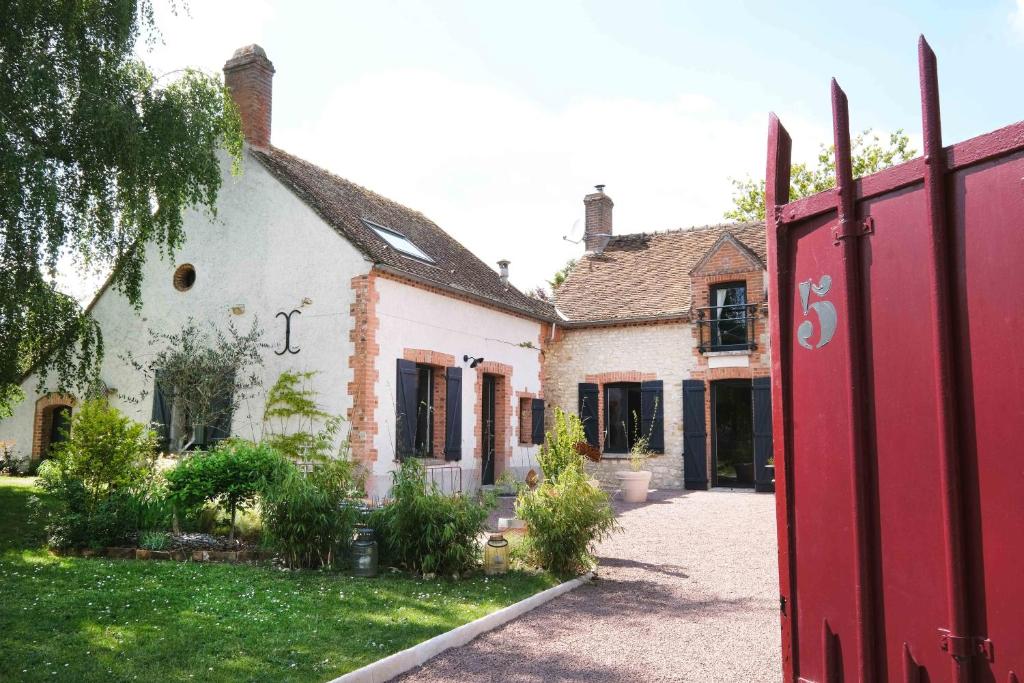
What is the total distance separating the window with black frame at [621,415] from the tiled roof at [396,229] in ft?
7.59

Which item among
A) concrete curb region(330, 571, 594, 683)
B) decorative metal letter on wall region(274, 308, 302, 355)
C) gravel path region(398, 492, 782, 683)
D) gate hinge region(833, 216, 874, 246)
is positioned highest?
decorative metal letter on wall region(274, 308, 302, 355)

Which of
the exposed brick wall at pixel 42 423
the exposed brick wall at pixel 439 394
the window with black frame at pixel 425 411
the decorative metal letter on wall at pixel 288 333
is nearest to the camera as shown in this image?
the decorative metal letter on wall at pixel 288 333

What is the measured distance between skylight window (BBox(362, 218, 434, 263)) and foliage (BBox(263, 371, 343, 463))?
3.02m

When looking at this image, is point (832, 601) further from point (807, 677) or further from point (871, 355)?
point (871, 355)

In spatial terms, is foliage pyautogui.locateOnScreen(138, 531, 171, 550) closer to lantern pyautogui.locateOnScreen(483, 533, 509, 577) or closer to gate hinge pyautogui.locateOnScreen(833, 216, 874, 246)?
lantern pyautogui.locateOnScreen(483, 533, 509, 577)

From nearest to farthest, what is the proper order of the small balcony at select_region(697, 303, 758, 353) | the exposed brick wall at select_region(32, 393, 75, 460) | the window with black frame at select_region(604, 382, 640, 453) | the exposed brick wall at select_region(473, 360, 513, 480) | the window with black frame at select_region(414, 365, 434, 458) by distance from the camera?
the window with black frame at select_region(414, 365, 434, 458) < the exposed brick wall at select_region(32, 393, 75, 460) < the exposed brick wall at select_region(473, 360, 513, 480) < the small balcony at select_region(697, 303, 758, 353) < the window with black frame at select_region(604, 382, 640, 453)

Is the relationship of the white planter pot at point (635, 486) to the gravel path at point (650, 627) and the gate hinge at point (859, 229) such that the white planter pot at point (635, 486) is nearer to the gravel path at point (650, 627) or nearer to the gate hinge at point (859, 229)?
the gravel path at point (650, 627)

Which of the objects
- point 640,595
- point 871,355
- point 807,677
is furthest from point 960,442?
point 640,595

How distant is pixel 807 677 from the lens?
7.51 ft

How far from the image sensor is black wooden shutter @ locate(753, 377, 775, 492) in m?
15.3

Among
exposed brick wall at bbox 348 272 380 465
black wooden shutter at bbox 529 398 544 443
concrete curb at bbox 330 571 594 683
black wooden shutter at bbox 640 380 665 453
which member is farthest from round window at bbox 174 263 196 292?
concrete curb at bbox 330 571 594 683

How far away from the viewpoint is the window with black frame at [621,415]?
17.2 meters

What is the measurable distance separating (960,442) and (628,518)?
9.75m

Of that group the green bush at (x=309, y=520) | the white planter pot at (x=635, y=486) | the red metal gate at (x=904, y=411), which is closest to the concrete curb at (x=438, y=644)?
the green bush at (x=309, y=520)
